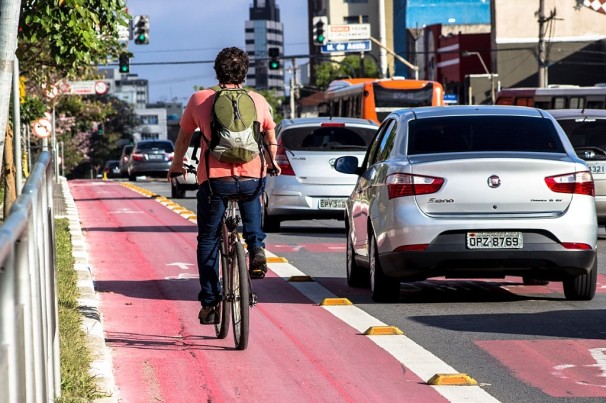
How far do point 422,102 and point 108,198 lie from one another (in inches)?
461

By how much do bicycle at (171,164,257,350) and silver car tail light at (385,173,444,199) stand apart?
2.12 meters

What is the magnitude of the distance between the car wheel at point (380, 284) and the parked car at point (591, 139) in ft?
24.6

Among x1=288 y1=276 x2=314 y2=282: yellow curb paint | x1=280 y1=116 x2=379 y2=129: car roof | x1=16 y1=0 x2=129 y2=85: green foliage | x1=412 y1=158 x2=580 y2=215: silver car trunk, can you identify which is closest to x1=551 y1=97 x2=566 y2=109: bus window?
x1=280 y1=116 x2=379 y2=129: car roof

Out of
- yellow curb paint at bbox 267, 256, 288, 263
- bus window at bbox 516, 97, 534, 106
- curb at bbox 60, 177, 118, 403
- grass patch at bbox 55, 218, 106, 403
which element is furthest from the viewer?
bus window at bbox 516, 97, 534, 106

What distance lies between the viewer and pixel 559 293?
1229 cm

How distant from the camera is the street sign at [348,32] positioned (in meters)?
94.0

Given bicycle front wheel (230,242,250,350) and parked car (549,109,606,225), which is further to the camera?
parked car (549,109,606,225)

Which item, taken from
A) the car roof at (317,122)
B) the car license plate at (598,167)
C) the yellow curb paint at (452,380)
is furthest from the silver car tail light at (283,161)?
the yellow curb paint at (452,380)

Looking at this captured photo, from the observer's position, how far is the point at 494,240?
10.9 meters

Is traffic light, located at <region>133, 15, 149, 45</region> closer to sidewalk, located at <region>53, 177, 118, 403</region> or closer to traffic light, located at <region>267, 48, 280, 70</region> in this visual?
traffic light, located at <region>267, 48, 280, 70</region>

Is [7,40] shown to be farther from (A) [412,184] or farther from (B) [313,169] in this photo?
(B) [313,169]

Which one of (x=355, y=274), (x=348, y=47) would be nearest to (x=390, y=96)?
(x=355, y=274)

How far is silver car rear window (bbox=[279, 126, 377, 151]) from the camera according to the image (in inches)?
798

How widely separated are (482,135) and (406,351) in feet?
10.3
